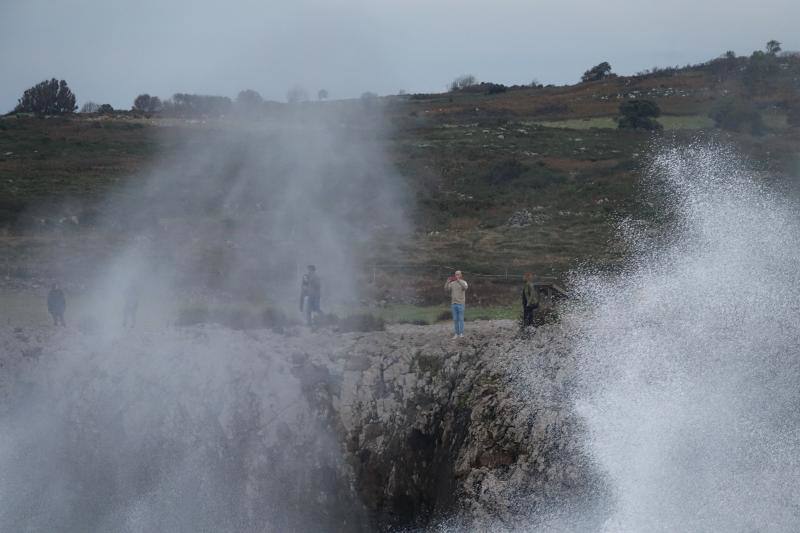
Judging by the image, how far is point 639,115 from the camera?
49.8 m

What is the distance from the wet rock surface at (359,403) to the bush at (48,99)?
4569 centimetres

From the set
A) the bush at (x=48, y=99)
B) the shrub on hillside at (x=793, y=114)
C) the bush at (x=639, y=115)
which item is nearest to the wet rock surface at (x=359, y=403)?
the shrub on hillside at (x=793, y=114)

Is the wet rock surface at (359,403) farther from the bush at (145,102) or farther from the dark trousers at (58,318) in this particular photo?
the bush at (145,102)

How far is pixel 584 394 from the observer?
13.6 m

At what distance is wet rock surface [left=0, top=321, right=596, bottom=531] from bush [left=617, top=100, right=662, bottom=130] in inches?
1348

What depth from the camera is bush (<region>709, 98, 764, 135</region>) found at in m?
44.7

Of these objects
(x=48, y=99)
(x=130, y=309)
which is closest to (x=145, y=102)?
(x=48, y=99)

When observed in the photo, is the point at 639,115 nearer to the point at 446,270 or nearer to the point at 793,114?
the point at 793,114

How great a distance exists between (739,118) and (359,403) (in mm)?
33998

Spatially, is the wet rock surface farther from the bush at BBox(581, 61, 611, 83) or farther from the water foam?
the bush at BBox(581, 61, 611, 83)

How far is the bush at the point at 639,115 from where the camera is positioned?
48.9 meters

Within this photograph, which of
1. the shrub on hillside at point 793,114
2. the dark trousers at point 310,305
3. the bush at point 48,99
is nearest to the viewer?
the dark trousers at point 310,305

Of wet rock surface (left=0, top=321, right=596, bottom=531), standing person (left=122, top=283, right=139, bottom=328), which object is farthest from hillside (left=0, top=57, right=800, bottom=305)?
wet rock surface (left=0, top=321, right=596, bottom=531)

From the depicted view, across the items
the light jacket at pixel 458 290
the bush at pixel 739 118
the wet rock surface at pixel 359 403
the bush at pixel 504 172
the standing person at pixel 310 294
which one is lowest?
the wet rock surface at pixel 359 403
